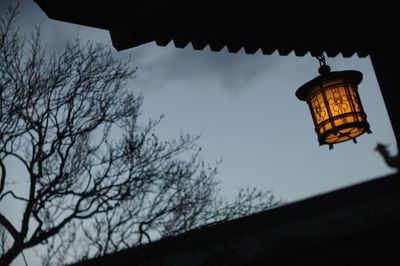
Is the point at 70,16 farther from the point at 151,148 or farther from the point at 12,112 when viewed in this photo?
the point at 151,148

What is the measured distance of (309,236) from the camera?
1173 cm

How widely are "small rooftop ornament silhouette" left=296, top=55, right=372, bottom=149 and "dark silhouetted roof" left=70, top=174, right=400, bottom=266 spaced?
257 inches

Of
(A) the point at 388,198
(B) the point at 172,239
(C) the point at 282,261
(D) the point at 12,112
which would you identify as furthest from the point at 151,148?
(A) the point at 388,198

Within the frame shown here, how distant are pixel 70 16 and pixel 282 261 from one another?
833 centimetres

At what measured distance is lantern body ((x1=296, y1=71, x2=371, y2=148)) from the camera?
Result: 3.73m

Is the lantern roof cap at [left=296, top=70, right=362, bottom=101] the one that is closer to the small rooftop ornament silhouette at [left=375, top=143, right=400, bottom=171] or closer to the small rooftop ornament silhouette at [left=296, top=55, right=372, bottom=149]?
the small rooftop ornament silhouette at [left=296, top=55, right=372, bottom=149]

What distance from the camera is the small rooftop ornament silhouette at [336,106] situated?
3729 millimetres

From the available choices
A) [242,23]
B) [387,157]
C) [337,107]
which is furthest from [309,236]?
[242,23]

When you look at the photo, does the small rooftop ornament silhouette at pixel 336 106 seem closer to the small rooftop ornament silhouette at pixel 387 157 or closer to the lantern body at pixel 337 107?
the lantern body at pixel 337 107

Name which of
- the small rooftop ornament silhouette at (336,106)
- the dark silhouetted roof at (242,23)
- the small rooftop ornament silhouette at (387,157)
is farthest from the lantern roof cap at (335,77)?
the small rooftop ornament silhouette at (387,157)

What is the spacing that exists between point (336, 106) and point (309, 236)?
880 centimetres

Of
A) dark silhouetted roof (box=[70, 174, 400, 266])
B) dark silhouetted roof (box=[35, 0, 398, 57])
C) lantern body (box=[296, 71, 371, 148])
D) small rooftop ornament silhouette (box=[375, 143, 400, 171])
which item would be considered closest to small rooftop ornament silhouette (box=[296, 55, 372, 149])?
lantern body (box=[296, 71, 371, 148])

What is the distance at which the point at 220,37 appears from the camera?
3.46m

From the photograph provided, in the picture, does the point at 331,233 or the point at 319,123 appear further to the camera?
the point at 331,233
